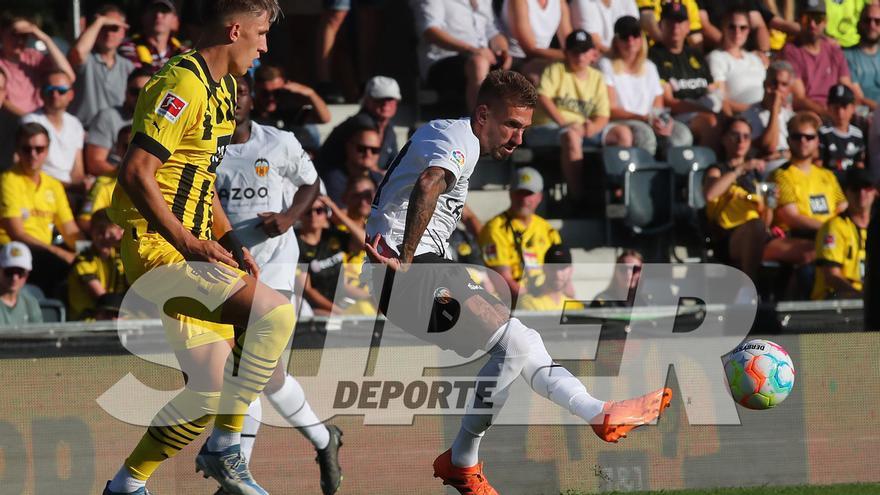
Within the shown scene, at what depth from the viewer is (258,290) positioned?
6039 millimetres

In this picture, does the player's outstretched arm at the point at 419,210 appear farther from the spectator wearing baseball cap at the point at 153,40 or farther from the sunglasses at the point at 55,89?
the spectator wearing baseball cap at the point at 153,40

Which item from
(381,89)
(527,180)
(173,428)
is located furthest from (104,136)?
(173,428)

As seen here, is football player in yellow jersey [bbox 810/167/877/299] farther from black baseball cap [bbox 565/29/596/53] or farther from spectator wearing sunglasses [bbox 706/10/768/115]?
black baseball cap [bbox 565/29/596/53]

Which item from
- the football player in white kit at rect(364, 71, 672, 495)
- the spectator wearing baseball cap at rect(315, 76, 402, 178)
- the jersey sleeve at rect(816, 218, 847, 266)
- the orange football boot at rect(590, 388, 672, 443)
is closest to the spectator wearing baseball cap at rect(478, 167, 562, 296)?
the spectator wearing baseball cap at rect(315, 76, 402, 178)

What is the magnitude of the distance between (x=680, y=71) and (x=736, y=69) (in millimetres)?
681

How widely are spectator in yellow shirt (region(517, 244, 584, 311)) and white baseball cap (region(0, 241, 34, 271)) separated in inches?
156

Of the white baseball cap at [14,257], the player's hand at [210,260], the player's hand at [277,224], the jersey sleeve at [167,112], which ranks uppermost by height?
the jersey sleeve at [167,112]

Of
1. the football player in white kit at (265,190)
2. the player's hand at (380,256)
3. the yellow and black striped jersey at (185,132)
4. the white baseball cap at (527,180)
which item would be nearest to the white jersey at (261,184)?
the football player in white kit at (265,190)

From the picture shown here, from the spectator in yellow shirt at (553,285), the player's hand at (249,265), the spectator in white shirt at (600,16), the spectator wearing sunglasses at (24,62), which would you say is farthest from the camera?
the spectator in white shirt at (600,16)

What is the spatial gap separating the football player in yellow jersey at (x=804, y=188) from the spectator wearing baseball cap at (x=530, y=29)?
240 cm

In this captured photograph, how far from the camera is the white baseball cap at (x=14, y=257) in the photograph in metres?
9.62

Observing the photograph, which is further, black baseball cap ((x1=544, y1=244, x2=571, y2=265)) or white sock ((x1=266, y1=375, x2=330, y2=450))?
black baseball cap ((x1=544, y1=244, x2=571, y2=265))

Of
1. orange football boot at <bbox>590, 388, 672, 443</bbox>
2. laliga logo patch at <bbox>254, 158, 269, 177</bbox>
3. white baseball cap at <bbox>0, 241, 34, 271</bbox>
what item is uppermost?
orange football boot at <bbox>590, 388, 672, 443</bbox>

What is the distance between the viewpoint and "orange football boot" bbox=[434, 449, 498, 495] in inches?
277
